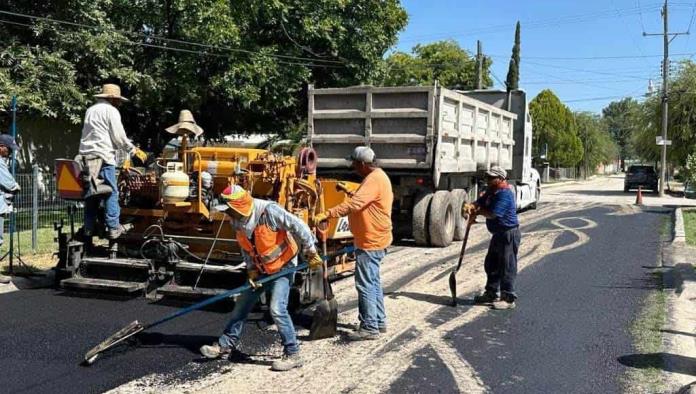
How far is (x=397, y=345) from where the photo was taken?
5711mm

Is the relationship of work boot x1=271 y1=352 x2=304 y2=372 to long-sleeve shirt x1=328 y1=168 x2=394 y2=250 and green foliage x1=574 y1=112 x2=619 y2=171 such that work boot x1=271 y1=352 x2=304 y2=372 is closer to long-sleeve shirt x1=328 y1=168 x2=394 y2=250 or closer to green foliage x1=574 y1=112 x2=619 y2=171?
long-sleeve shirt x1=328 y1=168 x2=394 y2=250

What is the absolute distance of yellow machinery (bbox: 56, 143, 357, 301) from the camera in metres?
6.92

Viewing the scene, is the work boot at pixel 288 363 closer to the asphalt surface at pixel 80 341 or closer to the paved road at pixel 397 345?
the paved road at pixel 397 345

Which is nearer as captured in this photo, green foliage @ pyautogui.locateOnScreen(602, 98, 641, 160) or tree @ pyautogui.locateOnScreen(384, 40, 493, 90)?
tree @ pyautogui.locateOnScreen(384, 40, 493, 90)

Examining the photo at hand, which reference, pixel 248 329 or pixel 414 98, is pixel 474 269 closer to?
pixel 414 98

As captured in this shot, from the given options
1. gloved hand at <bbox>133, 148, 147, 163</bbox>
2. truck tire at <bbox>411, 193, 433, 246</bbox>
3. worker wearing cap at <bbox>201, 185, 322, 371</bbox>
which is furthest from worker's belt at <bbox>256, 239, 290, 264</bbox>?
truck tire at <bbox>411, 193, 433, 246</bbox>

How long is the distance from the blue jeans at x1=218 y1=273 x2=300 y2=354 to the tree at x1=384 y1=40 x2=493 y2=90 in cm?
3877

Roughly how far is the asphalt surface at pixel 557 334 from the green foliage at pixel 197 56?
939 cm

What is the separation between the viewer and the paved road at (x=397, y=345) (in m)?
4.77

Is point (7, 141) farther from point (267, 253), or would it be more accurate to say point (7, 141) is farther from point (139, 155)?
point (267, 253)

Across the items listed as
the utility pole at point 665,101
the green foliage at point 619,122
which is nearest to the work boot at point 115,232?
the utility pole at point 665,101

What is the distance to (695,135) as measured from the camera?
30.3 meters

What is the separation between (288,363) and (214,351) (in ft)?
2.08

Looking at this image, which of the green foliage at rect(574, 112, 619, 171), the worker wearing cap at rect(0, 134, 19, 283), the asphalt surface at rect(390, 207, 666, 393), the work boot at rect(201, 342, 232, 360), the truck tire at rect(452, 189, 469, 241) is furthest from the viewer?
the green foliage at rect(574, 112, 619, 171)
